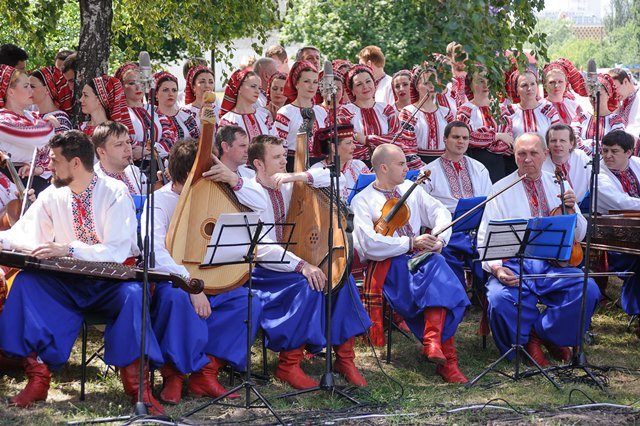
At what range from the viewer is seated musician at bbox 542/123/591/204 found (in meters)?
8.39

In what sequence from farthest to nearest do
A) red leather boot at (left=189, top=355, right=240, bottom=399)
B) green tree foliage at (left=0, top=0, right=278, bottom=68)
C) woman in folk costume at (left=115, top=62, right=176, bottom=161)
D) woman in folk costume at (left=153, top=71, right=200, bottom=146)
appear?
1. green tree foliage at (left=0, top=0, right=278, bottom=68)
2. woman in folk costume at (left=153, top=71, right=200, bottom=146)
3. woman in folk costume at (left=115, top=62, right=176, bottom=161)
4. red leather boot at (left=189, top=355, right=240, bottom=399)

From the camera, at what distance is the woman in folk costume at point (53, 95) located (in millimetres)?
8320

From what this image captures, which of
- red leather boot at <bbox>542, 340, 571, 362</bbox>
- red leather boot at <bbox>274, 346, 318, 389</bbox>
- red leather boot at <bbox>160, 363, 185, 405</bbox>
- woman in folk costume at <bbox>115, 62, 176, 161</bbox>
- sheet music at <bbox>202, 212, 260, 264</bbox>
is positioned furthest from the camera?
woman in folk costume at <bbox>115, 62, 176, 161</bbox>

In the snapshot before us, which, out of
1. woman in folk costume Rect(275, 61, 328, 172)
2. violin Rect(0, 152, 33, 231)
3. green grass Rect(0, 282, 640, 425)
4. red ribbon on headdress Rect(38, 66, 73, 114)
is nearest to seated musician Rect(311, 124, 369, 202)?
woman in folk costume Rect(275, 61, 328, 172)

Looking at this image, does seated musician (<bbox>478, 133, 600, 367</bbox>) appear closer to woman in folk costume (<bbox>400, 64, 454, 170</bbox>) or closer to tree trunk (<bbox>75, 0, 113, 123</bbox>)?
woman in folk costume (<bbox>400, 64, 454, 170</bbox>)

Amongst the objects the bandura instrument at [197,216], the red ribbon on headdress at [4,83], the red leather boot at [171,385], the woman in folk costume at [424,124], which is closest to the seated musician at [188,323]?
the red leather boot at [171,385]

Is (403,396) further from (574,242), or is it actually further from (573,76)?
(573,76)

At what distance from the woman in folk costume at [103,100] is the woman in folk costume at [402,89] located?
2.81 meters

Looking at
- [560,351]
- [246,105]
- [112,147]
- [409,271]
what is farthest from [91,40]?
[560,351]

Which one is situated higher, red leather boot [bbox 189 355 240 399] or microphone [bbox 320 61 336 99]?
microphone [bbox 320 61 336 99]

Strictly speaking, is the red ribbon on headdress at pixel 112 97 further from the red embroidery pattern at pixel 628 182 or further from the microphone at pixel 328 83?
the red embroidery pattern at pixel 628 182

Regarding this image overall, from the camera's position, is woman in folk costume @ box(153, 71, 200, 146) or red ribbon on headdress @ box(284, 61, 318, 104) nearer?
woman in folk costume @ box(153, 71, 200, 146)

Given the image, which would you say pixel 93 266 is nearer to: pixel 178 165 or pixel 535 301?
pixel 178 165

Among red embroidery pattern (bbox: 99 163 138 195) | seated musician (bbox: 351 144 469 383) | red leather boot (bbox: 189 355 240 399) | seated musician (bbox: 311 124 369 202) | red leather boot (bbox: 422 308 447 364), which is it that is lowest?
red leather boot (bbox: 189 355 240 399)
